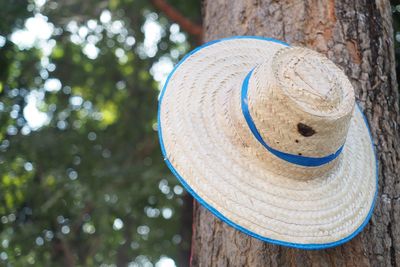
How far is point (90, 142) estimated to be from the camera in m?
5.87

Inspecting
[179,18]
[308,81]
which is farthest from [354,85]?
[179,18]

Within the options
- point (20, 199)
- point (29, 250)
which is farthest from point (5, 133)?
point (29, 250)

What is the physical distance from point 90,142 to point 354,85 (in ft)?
13.6

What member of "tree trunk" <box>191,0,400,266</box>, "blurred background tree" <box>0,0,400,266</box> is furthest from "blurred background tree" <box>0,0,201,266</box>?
"tree trunk" <box>191,0,400,266</box>

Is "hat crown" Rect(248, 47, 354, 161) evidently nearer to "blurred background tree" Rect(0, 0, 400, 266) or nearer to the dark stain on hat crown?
the dark stain on hat crown

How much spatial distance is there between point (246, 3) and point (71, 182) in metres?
2.93

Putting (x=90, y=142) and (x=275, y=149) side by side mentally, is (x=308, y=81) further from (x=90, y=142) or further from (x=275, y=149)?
(x=90, y=142)

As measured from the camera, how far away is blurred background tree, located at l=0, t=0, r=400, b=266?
4598 mm

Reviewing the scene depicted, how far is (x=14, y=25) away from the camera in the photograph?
→ 3.98 metres

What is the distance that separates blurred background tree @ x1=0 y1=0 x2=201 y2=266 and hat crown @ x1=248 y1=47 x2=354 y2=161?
2.69 meters

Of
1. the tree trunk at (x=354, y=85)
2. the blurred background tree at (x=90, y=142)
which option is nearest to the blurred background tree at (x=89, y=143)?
the blurred background tree at (x=90, y=142)

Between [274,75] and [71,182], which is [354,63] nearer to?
[274,75]

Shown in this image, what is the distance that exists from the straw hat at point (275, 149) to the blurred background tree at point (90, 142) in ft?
8.20

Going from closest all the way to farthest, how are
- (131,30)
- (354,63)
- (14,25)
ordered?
1. (354,63)
2. (14,25)
3. (131,30)
